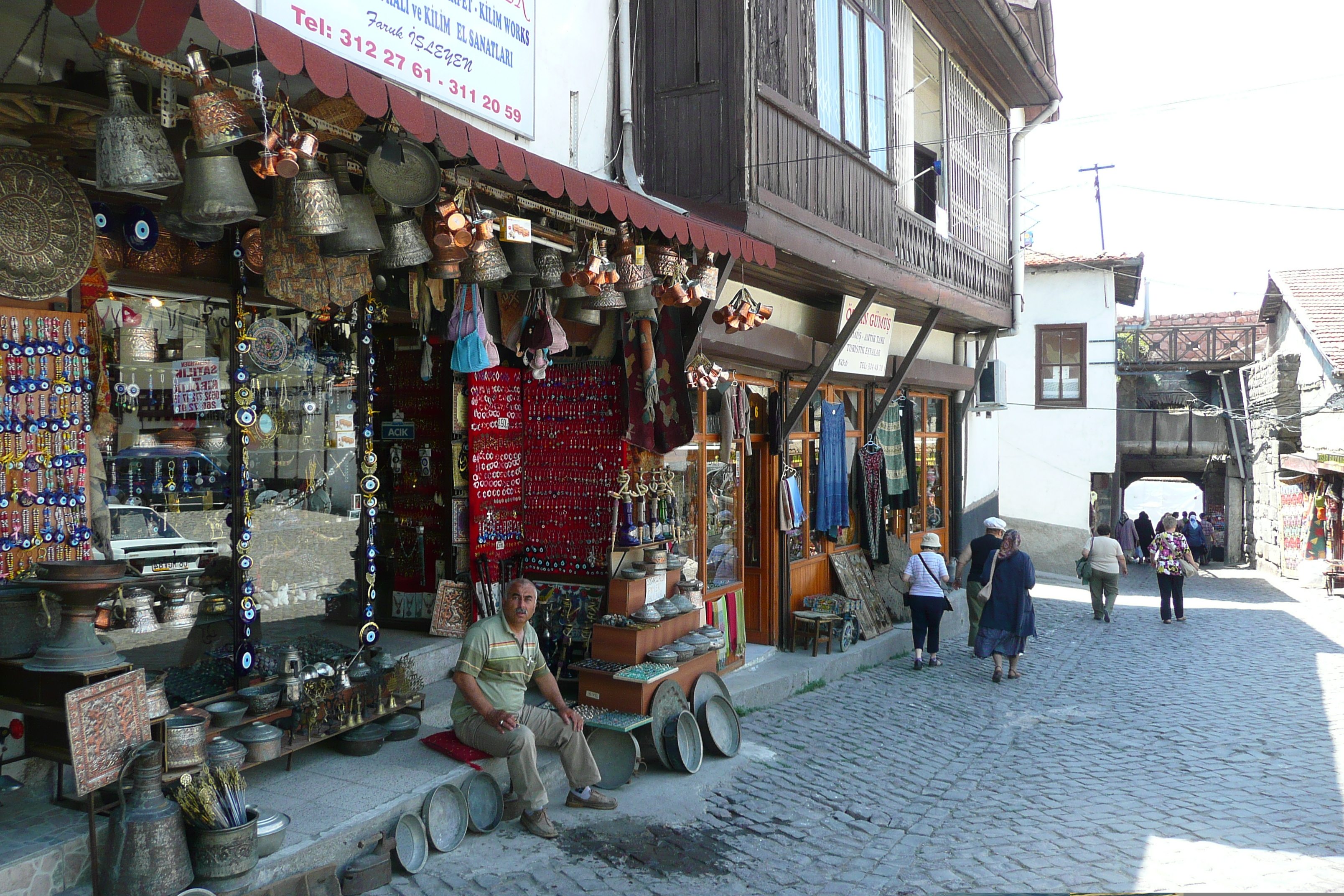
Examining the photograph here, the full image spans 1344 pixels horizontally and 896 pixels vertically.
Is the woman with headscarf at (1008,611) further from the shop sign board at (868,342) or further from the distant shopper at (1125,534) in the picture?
the distant shopper at (1125,534)

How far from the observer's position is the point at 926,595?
10.4 metres

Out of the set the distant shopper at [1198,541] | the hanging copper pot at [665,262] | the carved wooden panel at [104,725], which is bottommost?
the distant shopper at [1198,541]

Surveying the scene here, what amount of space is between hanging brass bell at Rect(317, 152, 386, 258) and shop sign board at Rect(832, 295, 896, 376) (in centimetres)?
629

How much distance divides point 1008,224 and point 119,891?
45.8 ft

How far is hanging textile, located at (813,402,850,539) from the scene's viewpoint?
10.7 m

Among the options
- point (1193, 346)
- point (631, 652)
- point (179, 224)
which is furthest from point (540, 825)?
point (1193, 346)

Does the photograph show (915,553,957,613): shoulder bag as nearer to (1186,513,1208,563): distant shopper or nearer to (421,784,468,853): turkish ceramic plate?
(421,784,468,853): turkish ceramic plate

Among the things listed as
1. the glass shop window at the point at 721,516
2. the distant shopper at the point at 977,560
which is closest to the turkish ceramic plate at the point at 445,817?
the glass shop window at the point at 721,516

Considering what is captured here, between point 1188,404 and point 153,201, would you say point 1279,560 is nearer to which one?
point 1188,404

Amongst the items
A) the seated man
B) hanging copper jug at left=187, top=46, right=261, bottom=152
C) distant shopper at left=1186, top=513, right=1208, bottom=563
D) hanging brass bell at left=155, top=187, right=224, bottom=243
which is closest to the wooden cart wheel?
hanging brass bell at left=155, top=187, right=224, bottom=243

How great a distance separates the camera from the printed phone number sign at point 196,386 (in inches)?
205

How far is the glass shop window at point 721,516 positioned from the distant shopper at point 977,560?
10.8 feet

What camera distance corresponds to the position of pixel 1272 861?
206 inches

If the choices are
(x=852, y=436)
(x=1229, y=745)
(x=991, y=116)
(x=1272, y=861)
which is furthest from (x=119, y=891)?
(x=991, y=116)
